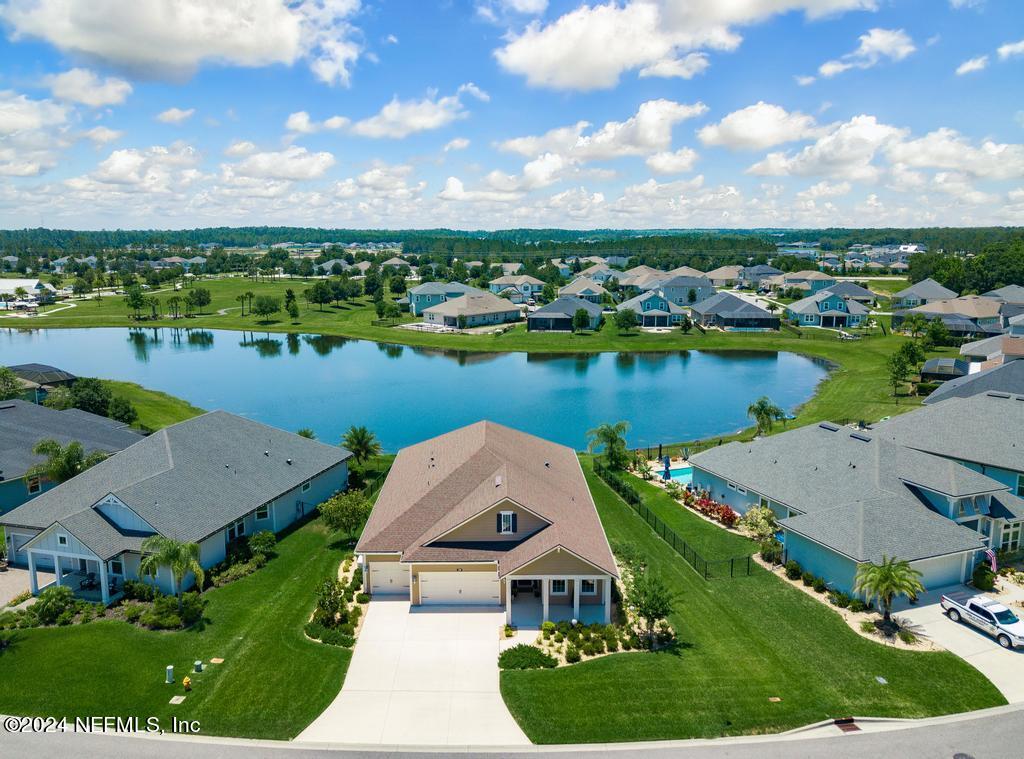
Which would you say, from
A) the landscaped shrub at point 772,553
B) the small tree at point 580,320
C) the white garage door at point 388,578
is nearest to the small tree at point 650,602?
the landscaped shrub at point 772,553

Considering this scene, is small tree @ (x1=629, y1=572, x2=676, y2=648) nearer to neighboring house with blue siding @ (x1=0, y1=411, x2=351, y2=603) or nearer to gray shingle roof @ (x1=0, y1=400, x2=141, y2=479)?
neighboring house with blue siding @ (x1=0, y1=411, x2=351, y2=603)

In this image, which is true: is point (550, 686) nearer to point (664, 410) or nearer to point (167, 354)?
point (664, 410)

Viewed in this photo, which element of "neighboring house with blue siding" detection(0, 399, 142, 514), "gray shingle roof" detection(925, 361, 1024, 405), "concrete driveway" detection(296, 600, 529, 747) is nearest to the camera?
"concrete driveway" detection(296, 600, 529, 747)

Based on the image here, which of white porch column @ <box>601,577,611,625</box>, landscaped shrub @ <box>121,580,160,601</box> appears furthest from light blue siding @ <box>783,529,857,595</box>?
landscaped shrub @ <box>121,580,160,601</box>

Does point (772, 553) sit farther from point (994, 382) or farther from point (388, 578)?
point (994, 382)

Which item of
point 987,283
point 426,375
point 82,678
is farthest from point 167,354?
point 987,283

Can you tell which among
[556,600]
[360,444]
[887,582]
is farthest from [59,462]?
[887,582]
